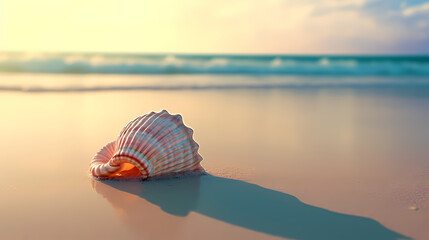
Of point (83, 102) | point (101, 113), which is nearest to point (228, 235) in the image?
point (101, 113)

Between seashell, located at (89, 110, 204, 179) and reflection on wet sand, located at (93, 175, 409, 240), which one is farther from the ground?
seashell, located at (89, 110, 204, 179)

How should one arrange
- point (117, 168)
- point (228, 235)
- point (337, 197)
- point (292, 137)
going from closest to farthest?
point (228, 235), point (337, 197), point (117, 168), point (292, 137)

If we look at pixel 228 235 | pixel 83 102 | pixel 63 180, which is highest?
pixel 83 102

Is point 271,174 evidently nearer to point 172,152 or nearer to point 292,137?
point 172,152

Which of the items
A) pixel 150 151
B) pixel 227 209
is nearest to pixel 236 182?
pixel 227 209

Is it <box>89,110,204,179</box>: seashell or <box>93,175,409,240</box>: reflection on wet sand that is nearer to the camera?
<box>93,175,409,240</box>: reflection on wet sand
